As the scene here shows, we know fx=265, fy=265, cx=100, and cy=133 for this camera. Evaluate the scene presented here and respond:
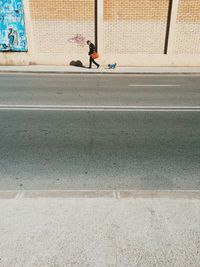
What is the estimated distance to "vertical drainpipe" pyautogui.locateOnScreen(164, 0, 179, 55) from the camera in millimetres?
16753

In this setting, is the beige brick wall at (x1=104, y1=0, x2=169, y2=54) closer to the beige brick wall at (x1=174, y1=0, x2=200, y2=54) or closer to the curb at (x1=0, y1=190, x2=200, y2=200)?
the beige brick wall at (x1=174, y1=0, x2=200, y2=54)

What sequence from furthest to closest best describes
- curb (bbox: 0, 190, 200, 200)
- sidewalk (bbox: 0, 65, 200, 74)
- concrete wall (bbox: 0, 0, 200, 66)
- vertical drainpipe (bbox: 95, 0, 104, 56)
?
concrete wall (bbox: 0, 0, 200, 66), vertical drainpipe (bbox: 95, 0, 104, 56), sidewalk (bbox: 0, 65, 200, 74), curb (bbox: 0, 190, 200, 200)

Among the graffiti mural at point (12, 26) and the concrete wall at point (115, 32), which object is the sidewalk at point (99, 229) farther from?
the graffiti mural at point (12, 26)

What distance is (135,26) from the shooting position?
17250 mm

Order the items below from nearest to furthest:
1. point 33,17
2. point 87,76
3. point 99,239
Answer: point 99,239, point 87,76, point 33,17

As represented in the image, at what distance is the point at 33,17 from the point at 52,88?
8.37 metres

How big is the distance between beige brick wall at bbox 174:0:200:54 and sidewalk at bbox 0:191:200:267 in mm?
15955

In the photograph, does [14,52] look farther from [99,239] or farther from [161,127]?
[99,239]

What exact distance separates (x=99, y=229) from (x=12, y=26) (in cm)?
1758

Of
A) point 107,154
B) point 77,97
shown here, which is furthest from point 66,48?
point 107,154

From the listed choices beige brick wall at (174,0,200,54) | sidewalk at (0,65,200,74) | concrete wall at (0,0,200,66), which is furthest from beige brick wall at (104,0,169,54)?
sidewalk at (0,65,200,74)

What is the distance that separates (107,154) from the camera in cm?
548

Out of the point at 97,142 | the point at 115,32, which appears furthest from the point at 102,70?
the point at 97,142

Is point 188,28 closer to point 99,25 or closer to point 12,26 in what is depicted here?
point 99,25
